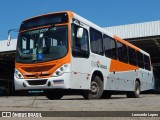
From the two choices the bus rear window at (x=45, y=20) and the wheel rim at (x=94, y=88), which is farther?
the wheel rim at (x=94, y=88)

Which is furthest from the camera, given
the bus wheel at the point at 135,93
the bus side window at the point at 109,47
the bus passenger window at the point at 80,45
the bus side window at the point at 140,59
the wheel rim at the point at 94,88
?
the bus side window at the point at 140,59

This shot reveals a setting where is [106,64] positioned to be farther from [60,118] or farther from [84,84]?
[60,118]

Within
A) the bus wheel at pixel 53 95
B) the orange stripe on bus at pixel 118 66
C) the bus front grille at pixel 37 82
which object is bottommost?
the bus wheel at pixel 53 95

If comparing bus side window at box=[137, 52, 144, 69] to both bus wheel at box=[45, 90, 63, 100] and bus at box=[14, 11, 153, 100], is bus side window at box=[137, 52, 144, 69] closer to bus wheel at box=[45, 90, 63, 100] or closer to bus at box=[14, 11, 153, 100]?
bus at box=[14, 11, 153, 100]

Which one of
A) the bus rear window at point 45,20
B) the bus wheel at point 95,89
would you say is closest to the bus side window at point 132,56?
the bus wheel at point 95,89

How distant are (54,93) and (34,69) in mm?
2393

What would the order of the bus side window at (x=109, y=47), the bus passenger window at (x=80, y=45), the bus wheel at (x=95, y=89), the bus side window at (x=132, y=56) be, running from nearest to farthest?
the bus passenger window at (x=80, y=45) → the bus wheel at (x=95, y=89) → the bus side window at (x=109, y=47) → the bus side window at (x=132, y=56)

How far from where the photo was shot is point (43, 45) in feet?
38.8

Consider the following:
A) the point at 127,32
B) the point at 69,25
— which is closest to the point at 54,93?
the point at 69,25

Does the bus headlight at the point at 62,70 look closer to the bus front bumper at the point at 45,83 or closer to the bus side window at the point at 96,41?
the bus front bumper at the point at 45,83

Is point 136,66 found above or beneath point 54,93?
above

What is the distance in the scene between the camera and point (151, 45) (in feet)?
104

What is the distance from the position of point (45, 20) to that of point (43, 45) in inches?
41.1

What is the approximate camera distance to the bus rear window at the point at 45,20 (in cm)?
1201
